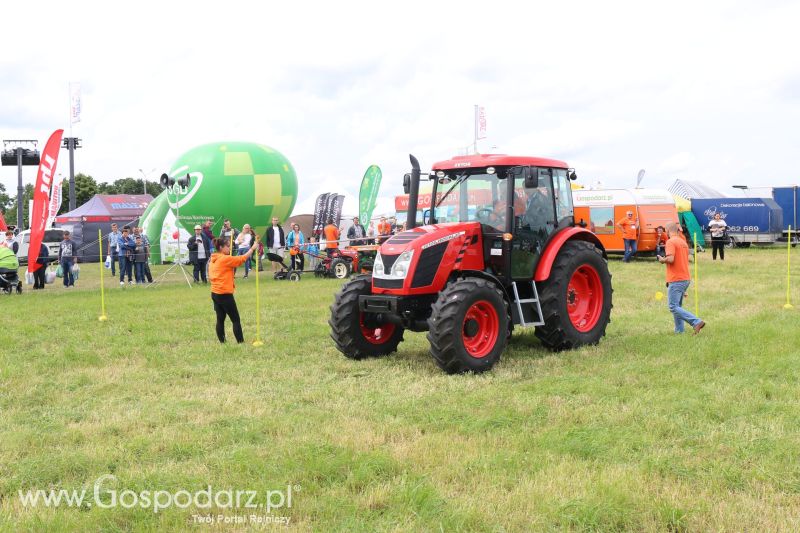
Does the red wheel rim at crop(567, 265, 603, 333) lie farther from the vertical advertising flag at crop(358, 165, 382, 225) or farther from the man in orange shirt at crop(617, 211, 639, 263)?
the vertical advertising flag at crop(358, 165, 382, 225)

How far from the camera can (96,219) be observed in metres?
32.5

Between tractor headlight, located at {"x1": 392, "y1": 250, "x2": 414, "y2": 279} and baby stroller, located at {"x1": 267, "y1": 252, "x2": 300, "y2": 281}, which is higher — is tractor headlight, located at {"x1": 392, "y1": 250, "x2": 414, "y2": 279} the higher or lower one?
the higher one

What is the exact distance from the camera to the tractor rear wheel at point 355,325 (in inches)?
327

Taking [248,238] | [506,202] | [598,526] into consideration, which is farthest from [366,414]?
[248,238]

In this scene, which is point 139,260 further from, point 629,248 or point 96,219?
point 96,219

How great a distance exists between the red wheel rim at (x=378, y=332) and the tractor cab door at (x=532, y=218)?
4.95 ft

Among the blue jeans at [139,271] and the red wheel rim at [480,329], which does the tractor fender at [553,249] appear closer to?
the red wheel rim at [480,329]

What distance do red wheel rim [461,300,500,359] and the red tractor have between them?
0.01 m

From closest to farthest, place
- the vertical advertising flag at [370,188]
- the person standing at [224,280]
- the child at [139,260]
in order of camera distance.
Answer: the person standing at [224,280]
the child at [139,260]
the vertical advertising flag at [370,188]

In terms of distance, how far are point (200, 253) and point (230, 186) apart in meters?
4.40

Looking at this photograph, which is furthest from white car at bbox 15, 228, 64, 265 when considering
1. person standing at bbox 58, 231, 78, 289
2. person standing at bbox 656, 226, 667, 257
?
person standing at bbox 656, 226, 667, 257

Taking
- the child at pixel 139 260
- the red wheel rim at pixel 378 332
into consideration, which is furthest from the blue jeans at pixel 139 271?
the red wheel rim at pixel 378 332

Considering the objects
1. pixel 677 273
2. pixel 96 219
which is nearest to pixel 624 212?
pixel 677 273

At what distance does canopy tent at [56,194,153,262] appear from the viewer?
3212 centimetres
